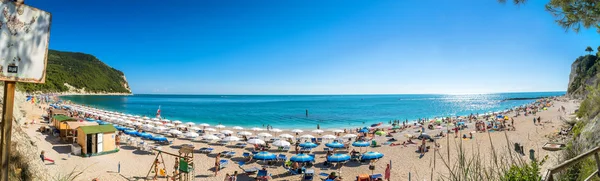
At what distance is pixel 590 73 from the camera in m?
62.5

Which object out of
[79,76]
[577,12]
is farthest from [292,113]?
[79,76]

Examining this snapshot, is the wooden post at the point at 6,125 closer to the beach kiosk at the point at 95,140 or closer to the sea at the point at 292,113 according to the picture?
the beach kiosk at the point at 95,140

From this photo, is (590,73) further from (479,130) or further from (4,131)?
(4,131)

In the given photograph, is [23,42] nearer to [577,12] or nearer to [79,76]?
[577,12]

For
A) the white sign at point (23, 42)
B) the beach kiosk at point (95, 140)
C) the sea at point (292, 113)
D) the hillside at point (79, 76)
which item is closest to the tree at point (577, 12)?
the white sign at point (23, 42)

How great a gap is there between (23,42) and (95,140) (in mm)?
18216

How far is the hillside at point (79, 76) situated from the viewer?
107 m

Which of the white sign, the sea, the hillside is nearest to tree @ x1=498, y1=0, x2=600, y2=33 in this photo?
the white sign

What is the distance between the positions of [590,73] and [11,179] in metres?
94.0

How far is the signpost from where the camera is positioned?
1960mm

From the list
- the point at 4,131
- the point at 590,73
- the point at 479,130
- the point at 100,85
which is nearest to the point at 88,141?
the point at 4,131

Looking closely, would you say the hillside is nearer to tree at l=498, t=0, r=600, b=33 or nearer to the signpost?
the signpost

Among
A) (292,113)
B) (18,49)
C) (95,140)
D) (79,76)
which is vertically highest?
(79,76)

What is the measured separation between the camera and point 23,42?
2074mm
